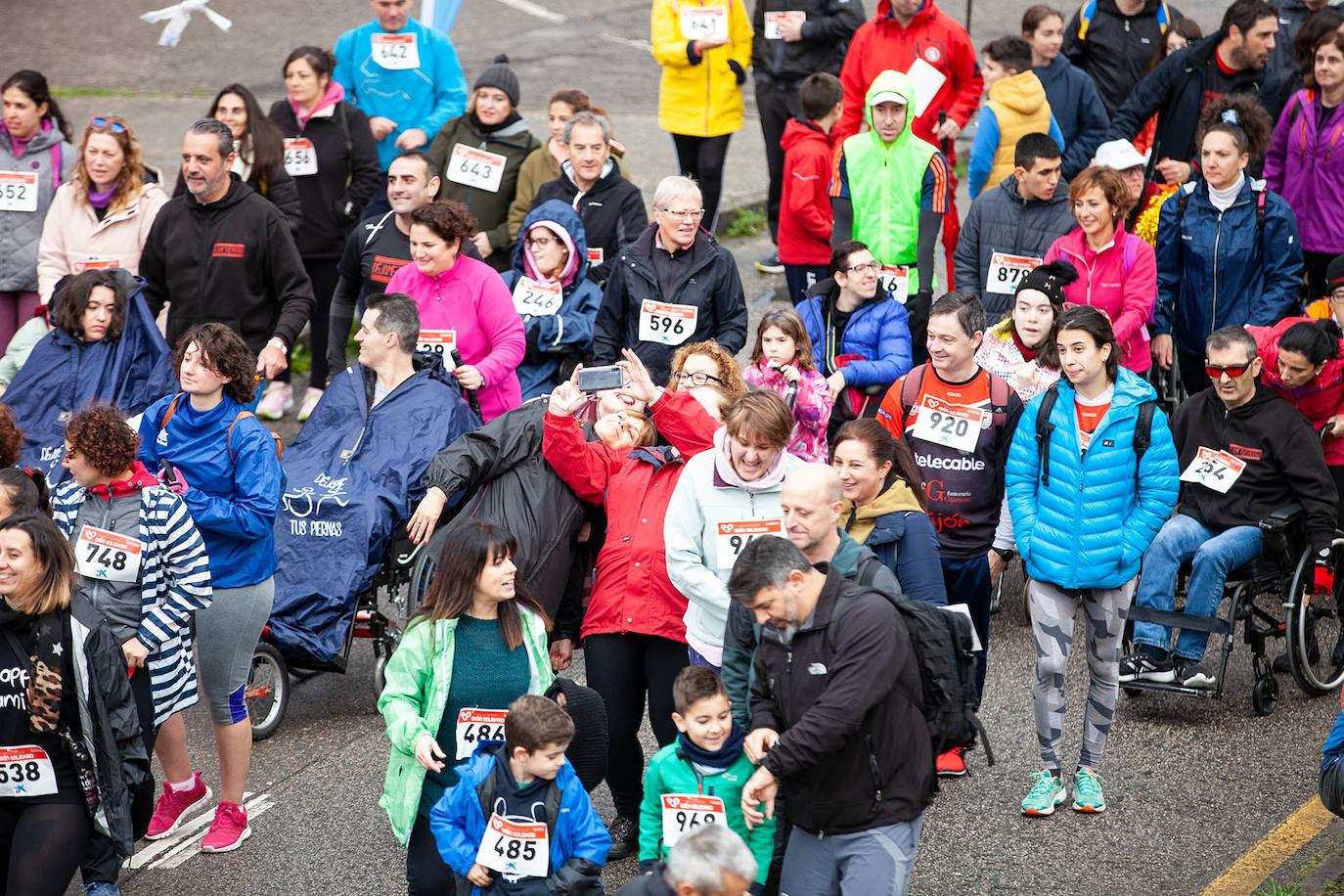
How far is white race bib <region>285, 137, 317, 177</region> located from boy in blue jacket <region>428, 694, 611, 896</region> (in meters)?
6.24

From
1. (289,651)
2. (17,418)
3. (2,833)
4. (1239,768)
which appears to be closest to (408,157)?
(17,418)

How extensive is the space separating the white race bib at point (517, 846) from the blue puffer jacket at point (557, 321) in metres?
3.95

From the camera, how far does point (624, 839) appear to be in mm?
5852

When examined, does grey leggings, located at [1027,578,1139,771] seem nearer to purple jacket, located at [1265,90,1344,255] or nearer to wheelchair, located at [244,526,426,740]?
wheelchair, located at [244,526,426,740]

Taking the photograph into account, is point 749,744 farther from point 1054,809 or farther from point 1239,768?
point 1239,768

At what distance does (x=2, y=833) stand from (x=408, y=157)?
15.0ft

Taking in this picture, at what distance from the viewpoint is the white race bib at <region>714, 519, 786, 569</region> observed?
5289mm

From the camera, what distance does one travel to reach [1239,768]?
6453 mm

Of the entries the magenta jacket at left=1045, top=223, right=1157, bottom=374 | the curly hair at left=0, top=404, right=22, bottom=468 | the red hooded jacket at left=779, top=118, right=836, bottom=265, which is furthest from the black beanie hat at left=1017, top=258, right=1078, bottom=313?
the curly hair at left=0, top=404, right=22, bottom=468

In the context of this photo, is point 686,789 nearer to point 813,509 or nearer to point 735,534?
point 813,509

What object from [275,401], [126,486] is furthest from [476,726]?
[275,401]

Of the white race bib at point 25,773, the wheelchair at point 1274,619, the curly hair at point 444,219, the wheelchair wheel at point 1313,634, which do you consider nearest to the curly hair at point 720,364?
the curly hair at point 444,219

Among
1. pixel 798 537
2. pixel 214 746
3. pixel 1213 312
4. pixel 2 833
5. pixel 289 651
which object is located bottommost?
pixel 214 746

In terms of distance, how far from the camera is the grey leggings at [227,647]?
5961 millimetres
